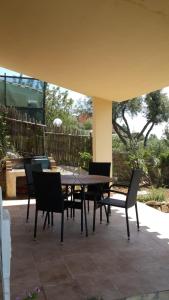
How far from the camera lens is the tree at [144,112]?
13.9 meters

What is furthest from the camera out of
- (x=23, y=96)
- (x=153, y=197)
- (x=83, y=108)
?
(x=83, y=108)

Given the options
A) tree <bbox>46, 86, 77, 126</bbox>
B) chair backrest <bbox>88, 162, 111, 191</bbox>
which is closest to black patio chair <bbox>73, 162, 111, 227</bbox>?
chair backrest <bbox>88, 162, 111, 191</bbox>

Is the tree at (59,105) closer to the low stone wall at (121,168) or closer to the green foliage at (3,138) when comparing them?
the low stone wall at (121,168)

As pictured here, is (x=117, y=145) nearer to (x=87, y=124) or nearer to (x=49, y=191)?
(x=87, y=124)

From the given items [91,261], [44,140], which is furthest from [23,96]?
[91,261]

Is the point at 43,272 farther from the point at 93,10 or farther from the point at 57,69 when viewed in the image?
the point at 57,69

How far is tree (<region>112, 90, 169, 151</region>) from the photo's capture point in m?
13.9

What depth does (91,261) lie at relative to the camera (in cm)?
361

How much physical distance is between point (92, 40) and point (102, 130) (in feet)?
13.5

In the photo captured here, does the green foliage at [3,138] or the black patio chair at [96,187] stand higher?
the green foliage at [3,138]

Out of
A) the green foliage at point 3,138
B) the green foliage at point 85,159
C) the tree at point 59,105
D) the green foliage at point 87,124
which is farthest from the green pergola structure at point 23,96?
the green foliage at point 87,124

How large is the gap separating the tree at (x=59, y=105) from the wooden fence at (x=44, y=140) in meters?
6.65

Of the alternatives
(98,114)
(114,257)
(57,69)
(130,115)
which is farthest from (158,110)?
(114,257)

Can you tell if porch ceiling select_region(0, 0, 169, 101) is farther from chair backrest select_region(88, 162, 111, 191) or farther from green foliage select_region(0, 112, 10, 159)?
green foliage select_region(0, 112, 10, 159)
